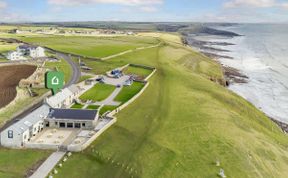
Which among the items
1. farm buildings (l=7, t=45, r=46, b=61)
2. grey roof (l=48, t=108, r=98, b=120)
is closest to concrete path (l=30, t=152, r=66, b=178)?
grey roof (l=48, t=108, r=98, b=120)

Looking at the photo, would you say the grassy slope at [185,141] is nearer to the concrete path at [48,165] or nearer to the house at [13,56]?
the concrete path at [48,165]

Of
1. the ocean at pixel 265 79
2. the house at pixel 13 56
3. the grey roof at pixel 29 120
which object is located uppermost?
the house at pixel 13 56

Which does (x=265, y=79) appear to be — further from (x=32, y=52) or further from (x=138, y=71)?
(x=32, y=52)

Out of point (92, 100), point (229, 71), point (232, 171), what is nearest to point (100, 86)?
point (92, 100)

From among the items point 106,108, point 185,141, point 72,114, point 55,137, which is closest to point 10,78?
point 106,108

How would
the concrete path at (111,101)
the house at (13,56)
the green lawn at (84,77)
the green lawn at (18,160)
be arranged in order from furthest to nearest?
the house at (13,56)
the green lawn at (84,77)
the concrete path at (111,101)
the green lawn at (18,160)

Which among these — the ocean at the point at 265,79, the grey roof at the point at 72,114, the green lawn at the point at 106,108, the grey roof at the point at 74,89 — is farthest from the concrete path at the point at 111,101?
the ocean at the point at 265,79
